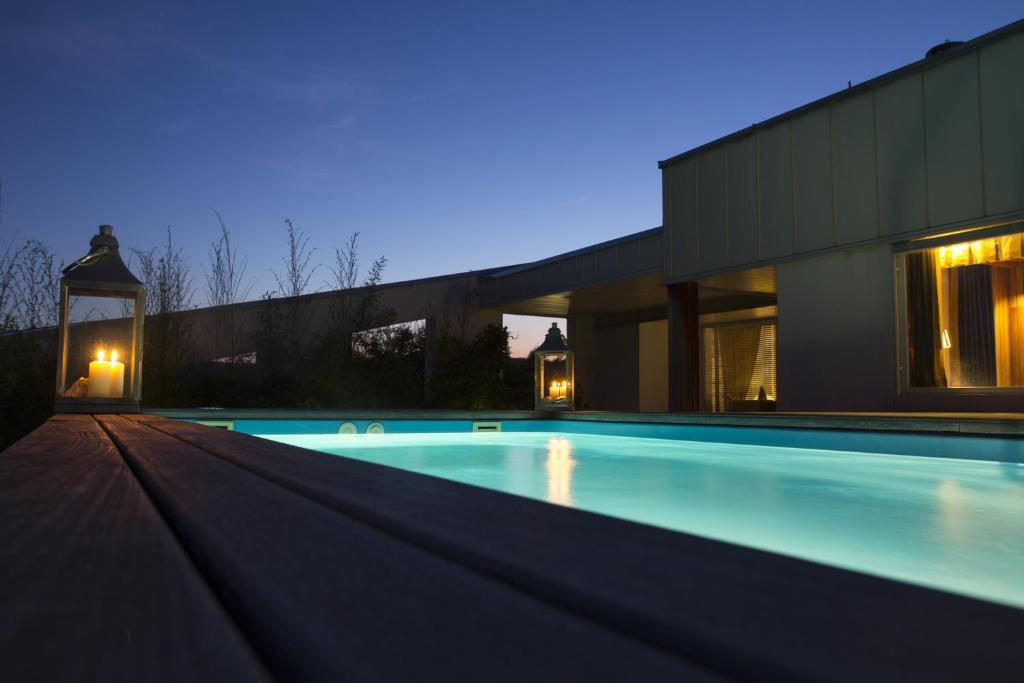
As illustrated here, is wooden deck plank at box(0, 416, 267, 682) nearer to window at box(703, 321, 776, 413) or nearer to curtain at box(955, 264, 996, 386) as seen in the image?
curtain at box(955, 264, 996, 386)

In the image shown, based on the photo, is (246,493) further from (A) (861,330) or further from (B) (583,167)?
(B) (583,167)

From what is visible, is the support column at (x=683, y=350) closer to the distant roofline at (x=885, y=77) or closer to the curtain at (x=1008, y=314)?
the distant roofline at (x=885, y=77)

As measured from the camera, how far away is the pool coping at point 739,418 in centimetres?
391

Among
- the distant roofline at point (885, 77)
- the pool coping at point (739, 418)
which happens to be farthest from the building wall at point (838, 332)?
the distant roofline at point (885, 77)

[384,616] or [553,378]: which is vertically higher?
[553,378]

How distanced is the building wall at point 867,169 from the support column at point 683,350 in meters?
0.29

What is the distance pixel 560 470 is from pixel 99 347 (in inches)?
110

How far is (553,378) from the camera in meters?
7.23

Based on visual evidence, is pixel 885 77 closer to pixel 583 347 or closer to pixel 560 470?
pixel 560 470

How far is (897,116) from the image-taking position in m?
5.82

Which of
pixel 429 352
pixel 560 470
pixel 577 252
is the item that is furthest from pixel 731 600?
pixel 577 252

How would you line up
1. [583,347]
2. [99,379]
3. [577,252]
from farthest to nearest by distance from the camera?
[583,347]
[577,252]
[99,379]

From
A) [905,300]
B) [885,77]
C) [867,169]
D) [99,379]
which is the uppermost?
[885,77]

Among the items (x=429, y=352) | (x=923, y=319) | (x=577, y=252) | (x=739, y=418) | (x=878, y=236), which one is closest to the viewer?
(x=739, y=418)
